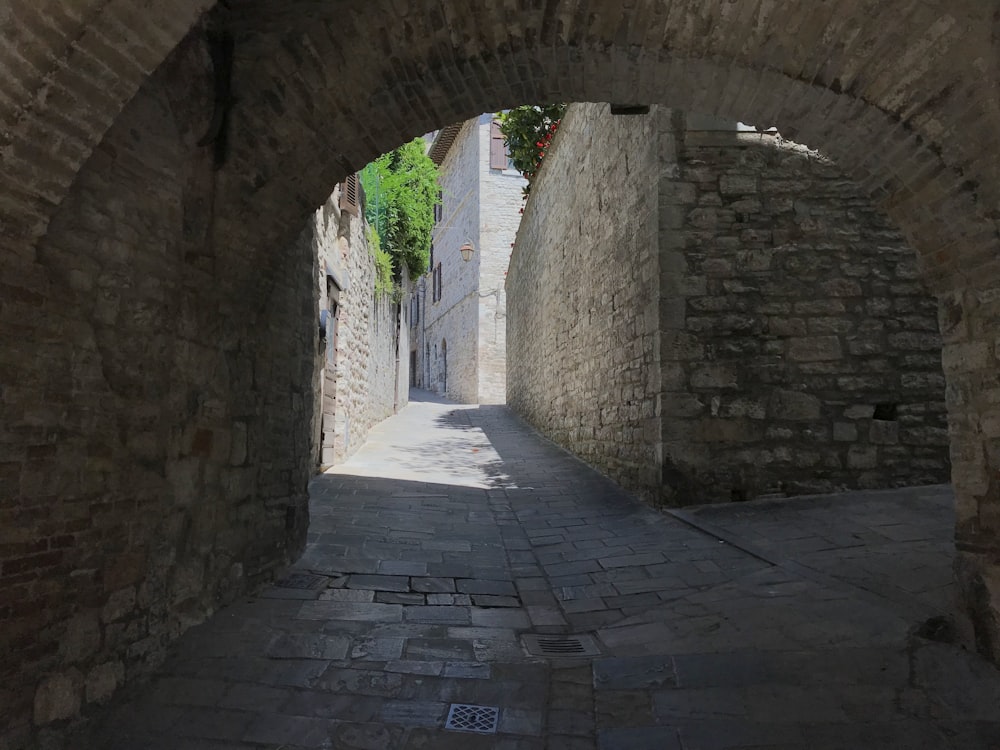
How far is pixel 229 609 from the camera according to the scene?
341 centimetres

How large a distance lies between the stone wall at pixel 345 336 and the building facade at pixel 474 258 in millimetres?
8999

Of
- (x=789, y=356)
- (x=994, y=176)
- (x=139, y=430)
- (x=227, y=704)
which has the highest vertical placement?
(x=994, y=176)

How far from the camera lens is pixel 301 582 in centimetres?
396

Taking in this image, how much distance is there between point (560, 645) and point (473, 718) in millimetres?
788

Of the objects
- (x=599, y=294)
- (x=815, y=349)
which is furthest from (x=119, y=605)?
(x=599, y=294)

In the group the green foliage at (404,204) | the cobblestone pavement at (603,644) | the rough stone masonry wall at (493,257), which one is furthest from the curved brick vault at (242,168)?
the rough stone masonry wall at (493,257)

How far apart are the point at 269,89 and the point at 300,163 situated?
1.21 ft

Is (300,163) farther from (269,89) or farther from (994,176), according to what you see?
(994,176)

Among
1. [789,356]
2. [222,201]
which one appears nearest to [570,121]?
[789,356]

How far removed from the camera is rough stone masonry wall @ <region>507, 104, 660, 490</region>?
6.32 meters

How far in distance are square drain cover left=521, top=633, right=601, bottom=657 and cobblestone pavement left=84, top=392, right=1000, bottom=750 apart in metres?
0.01

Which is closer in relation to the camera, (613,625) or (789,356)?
(613,625)

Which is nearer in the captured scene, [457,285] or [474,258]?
[474,258]

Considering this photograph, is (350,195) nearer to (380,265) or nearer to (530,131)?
(380,265)
